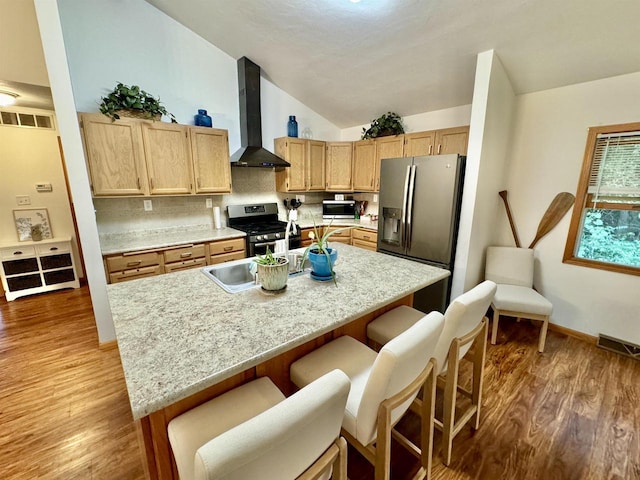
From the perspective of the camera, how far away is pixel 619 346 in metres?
2.51

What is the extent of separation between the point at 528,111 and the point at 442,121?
0.86 meters

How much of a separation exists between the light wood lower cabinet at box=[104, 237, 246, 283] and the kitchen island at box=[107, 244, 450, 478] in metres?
1.23

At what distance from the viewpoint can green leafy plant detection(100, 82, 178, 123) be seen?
2525mm

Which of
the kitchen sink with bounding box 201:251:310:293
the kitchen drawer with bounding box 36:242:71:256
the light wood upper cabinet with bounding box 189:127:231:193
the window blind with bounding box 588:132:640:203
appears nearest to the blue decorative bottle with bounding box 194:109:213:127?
the light wood upper cabinet with bounding box 189:127:231:193

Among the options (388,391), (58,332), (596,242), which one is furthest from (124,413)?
(596,242)

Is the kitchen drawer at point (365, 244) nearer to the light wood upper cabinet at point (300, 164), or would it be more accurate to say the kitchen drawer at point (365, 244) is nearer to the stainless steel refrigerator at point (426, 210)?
the stainless steel refrigerator at point (426, 210)

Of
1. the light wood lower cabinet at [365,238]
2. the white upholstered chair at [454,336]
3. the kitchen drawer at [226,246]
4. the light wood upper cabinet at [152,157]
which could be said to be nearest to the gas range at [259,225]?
the kitchen drawer at [226,246]

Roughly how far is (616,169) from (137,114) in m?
4.54

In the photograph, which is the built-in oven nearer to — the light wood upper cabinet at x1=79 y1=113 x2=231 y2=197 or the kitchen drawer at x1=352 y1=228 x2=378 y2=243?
the kitchen drawer at x1=352 y1=228 x2=378 y2=243

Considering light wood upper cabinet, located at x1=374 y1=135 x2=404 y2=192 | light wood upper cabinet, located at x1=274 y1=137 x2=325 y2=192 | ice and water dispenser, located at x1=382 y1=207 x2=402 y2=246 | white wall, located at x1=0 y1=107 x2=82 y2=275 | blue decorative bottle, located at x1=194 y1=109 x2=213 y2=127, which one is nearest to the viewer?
ice and water dispenser, located at x1=382 y1=207 x2=402 y2=246

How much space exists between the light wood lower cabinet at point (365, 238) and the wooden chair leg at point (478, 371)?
208cm

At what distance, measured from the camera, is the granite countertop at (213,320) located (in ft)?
2.84

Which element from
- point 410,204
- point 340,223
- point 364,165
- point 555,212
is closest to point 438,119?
point 364,165

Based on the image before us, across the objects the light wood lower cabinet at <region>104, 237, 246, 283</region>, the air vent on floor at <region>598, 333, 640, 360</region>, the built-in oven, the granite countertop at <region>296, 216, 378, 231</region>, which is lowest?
the air vent on floor at <region>598, 333, 640, 360</region>
